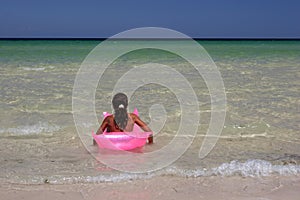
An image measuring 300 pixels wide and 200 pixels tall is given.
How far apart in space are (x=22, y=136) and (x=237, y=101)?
175 inches

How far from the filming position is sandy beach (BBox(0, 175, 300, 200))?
147 inches

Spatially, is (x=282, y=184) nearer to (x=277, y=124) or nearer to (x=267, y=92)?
(x=277, y=124)

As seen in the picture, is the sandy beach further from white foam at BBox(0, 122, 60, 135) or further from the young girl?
white foam at BBox(0, 122, 60, 135)

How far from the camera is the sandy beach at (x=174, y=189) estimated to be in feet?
12.3

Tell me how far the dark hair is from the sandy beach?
148 cm

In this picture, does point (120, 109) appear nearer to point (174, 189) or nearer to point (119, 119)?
point (119, 119)

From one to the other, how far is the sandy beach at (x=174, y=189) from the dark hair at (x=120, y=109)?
1.48 meters

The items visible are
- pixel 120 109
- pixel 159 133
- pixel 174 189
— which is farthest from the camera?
pixel 159 133

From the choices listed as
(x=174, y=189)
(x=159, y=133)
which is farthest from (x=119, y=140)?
(x=174, y=189)

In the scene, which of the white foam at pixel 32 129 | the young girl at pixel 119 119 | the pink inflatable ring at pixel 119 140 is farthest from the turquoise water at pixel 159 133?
the young girl at pixel 119 119

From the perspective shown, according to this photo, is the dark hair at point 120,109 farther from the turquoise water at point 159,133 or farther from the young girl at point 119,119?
the turquoise water at point 159,133

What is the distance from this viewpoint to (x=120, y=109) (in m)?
5.58

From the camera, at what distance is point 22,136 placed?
620 centimetres

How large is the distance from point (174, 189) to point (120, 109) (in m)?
1.87
